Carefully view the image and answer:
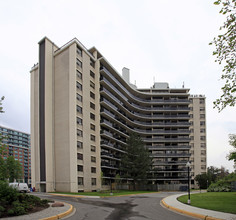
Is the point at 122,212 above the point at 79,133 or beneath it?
beneath

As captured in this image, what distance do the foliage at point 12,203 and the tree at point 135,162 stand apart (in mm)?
44908

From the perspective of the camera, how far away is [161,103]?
87.2 meters

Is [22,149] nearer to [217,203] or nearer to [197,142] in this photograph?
[197,142]

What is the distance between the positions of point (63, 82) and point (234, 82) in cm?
4204

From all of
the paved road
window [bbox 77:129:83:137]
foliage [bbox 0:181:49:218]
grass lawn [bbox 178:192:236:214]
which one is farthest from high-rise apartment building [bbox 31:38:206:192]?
foliage [bbox 0:181:49:218]

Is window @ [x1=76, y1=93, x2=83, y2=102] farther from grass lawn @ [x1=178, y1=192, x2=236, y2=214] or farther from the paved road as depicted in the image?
the paved road

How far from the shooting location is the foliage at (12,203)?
13179 mm

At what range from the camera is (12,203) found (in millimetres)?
14727

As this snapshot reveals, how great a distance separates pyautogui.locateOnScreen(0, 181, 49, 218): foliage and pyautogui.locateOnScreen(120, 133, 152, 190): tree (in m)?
44.9

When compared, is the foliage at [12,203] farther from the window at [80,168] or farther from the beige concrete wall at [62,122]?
the window at [80,168]

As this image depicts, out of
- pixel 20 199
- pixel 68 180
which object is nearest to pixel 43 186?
pixel 68 180

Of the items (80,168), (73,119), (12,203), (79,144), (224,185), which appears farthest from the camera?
(79,144)

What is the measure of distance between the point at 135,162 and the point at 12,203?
48.6 meters

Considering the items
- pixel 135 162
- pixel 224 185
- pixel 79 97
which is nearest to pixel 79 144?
pixel 79 97
